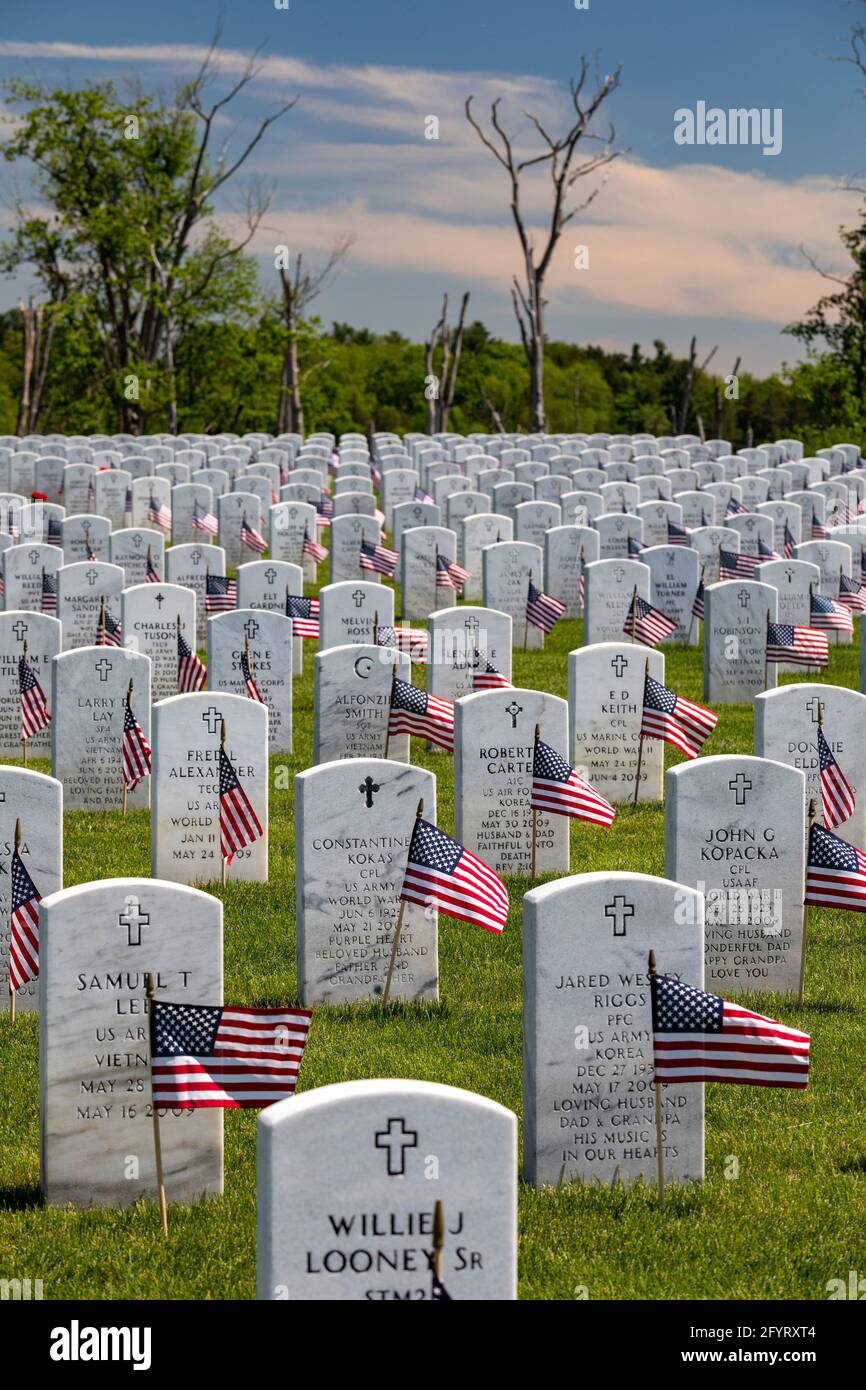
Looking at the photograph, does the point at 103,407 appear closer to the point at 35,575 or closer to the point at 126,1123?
the point at 35,575

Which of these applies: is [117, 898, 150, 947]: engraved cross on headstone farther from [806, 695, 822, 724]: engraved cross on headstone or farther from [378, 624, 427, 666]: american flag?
[378, 624, 427, 666]: american flag

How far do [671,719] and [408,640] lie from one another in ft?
13.7

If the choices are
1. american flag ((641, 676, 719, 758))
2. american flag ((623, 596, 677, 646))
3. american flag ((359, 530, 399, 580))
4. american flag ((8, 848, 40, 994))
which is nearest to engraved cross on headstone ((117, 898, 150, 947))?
american flag ((8, 848, 40, 994))

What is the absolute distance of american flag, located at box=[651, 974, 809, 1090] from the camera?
7.44 meters

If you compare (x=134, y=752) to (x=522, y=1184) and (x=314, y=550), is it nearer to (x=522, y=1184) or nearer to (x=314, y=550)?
(x=522, y=1184)

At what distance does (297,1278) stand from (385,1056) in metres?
3.64

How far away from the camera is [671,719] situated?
1380 centimetres

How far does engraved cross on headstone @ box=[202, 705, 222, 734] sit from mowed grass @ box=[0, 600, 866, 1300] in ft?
3.67

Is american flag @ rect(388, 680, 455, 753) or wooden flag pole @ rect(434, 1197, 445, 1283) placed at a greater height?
american flag @ rect(388, 680, 455, 753)

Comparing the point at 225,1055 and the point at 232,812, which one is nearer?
the point at 225,1055

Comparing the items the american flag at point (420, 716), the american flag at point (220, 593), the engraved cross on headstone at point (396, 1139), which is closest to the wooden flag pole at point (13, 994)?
the engraved cross on headstone at point (396, 1139)

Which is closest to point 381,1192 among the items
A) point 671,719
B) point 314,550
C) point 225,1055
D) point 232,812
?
point 225,1055
